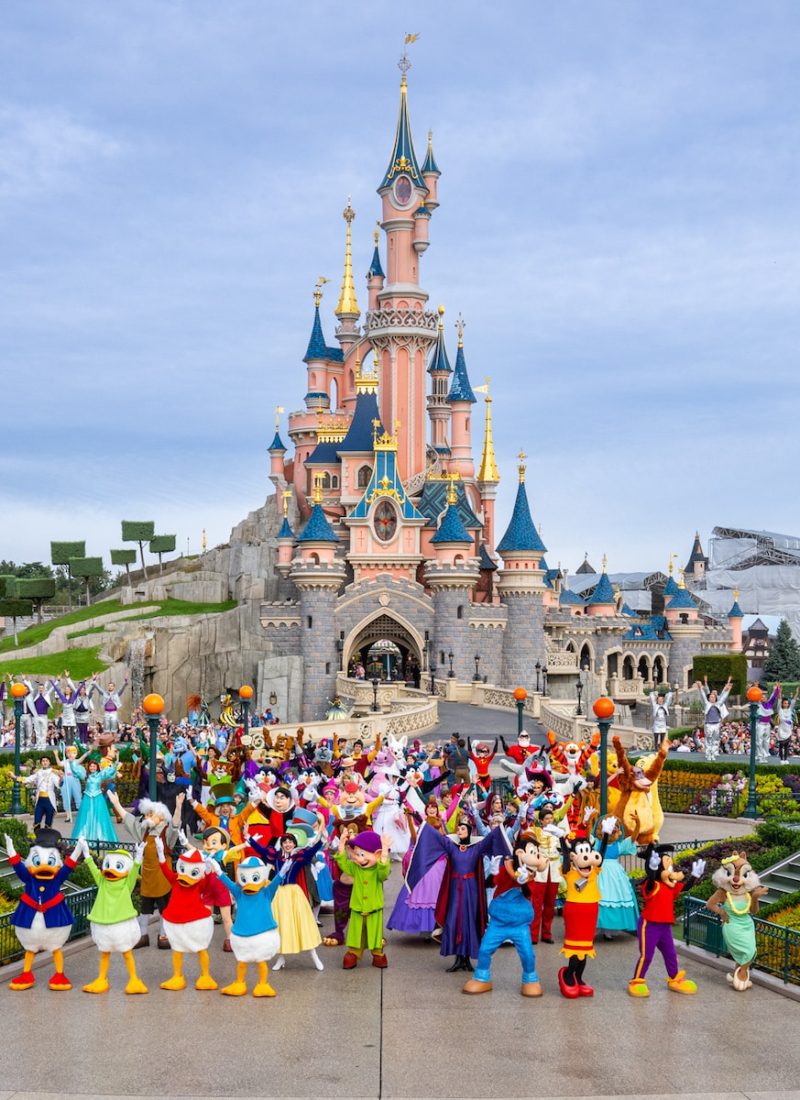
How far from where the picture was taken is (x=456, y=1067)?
25.0 ft

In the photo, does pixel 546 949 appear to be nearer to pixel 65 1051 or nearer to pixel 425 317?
pixel 65 1051

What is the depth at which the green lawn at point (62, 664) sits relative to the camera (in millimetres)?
45688

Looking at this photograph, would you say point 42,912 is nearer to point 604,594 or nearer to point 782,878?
point 782,878

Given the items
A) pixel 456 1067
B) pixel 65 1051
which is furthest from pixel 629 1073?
pixel 65 1051

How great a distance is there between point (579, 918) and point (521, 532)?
1451 inches

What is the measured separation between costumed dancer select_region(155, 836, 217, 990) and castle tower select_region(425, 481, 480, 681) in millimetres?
33795

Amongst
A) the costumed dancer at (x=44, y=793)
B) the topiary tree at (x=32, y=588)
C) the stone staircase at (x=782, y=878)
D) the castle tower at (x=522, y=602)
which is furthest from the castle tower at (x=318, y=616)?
the stone staircase at (x=782, y=878)

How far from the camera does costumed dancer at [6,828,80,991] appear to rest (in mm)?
9219

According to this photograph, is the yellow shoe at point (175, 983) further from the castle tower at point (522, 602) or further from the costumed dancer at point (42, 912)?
the castle tower at point (522, 602)

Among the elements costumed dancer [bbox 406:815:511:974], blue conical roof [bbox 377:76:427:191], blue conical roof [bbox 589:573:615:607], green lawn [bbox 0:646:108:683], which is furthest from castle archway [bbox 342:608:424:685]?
costumed dancer [bbox 406:815:511:974]

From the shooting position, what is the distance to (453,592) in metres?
43.7

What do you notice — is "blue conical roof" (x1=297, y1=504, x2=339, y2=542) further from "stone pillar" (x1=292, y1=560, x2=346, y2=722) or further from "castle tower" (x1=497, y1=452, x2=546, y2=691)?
"castle tower" (x1=497, y1=452, x2=546, y2=691)

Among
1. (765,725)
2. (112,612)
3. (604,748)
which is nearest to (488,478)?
(112,612)

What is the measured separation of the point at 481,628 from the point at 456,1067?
3675 centimetres
